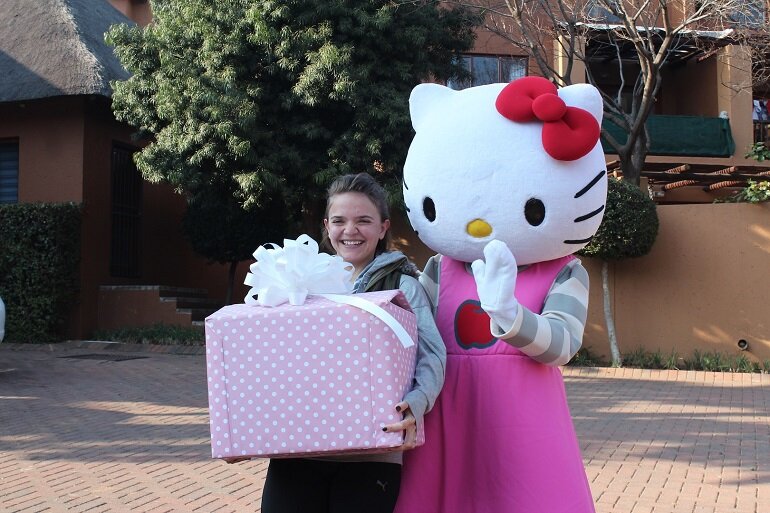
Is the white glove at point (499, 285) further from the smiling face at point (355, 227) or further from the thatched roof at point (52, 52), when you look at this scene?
the thatched roof at point (52, 52)

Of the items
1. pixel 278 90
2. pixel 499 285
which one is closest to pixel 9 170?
pixel 278 90

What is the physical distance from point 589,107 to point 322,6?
9322 mm

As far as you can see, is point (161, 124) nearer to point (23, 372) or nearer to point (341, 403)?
point (23, 372)

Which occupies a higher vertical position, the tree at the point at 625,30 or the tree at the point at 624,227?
the tree at the point at 625,30

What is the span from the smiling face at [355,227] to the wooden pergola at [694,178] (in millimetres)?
13711

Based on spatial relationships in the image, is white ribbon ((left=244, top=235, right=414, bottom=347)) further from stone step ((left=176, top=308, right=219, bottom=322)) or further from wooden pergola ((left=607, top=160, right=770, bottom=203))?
wooden pergola ((left=607, top=160, right=770, bottom=203))

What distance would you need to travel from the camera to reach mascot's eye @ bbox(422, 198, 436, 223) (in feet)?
9.46

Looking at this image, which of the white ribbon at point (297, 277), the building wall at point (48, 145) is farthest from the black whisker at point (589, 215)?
the building wall at point (48, 145)

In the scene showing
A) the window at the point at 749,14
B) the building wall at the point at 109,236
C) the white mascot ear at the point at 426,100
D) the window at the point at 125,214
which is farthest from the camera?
the window at the point at 125,214

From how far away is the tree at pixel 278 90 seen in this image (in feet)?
37.7

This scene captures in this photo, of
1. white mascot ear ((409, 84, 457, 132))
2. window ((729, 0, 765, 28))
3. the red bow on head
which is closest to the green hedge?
window ((729, 0, 765, 28))

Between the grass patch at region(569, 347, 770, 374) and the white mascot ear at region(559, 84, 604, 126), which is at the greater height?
the white mascot ear at region(559, 84, 604, 126)

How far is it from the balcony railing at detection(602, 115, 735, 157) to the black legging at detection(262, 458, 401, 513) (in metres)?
16.2

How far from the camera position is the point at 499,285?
2.38m
